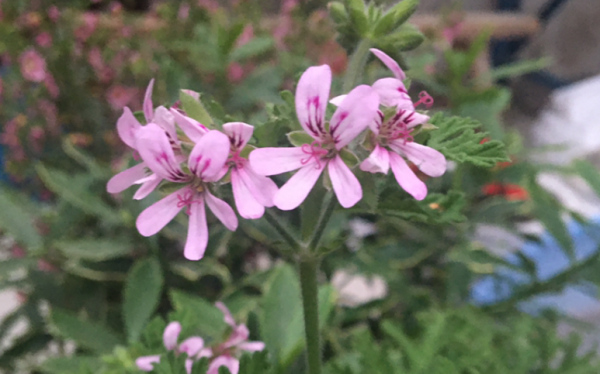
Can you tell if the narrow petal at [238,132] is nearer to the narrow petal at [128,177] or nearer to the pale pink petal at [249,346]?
the narrow petal at [128,177]

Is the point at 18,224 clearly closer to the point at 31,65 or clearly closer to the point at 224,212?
the point at 31,65

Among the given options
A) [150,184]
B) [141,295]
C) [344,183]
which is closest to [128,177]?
[150,184]

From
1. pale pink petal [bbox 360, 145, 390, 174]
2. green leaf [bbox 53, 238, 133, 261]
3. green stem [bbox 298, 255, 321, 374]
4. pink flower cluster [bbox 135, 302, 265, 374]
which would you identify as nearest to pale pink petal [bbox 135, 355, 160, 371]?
pink flower cluster [bbox 135, 302, 265, 374]

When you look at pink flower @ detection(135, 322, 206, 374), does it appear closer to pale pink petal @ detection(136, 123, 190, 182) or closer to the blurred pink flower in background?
pale pink petal @ detection(136, 123, 190, 182)

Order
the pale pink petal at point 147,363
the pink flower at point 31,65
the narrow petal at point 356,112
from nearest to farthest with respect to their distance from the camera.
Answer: the narrow petal at point 356,112 → the pale pink petal at point 147,363 → the pink flower at point 31,65

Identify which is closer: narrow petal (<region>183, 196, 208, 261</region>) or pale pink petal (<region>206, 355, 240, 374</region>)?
narrow petal (<region>183, 196, 208, 261</region>)

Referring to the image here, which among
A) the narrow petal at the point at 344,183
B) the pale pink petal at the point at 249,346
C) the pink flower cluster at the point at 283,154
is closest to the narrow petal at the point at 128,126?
the pink flower cluster at the point at 283,154

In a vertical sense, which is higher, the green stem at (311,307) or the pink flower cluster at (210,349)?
the green stem at (311,307)
